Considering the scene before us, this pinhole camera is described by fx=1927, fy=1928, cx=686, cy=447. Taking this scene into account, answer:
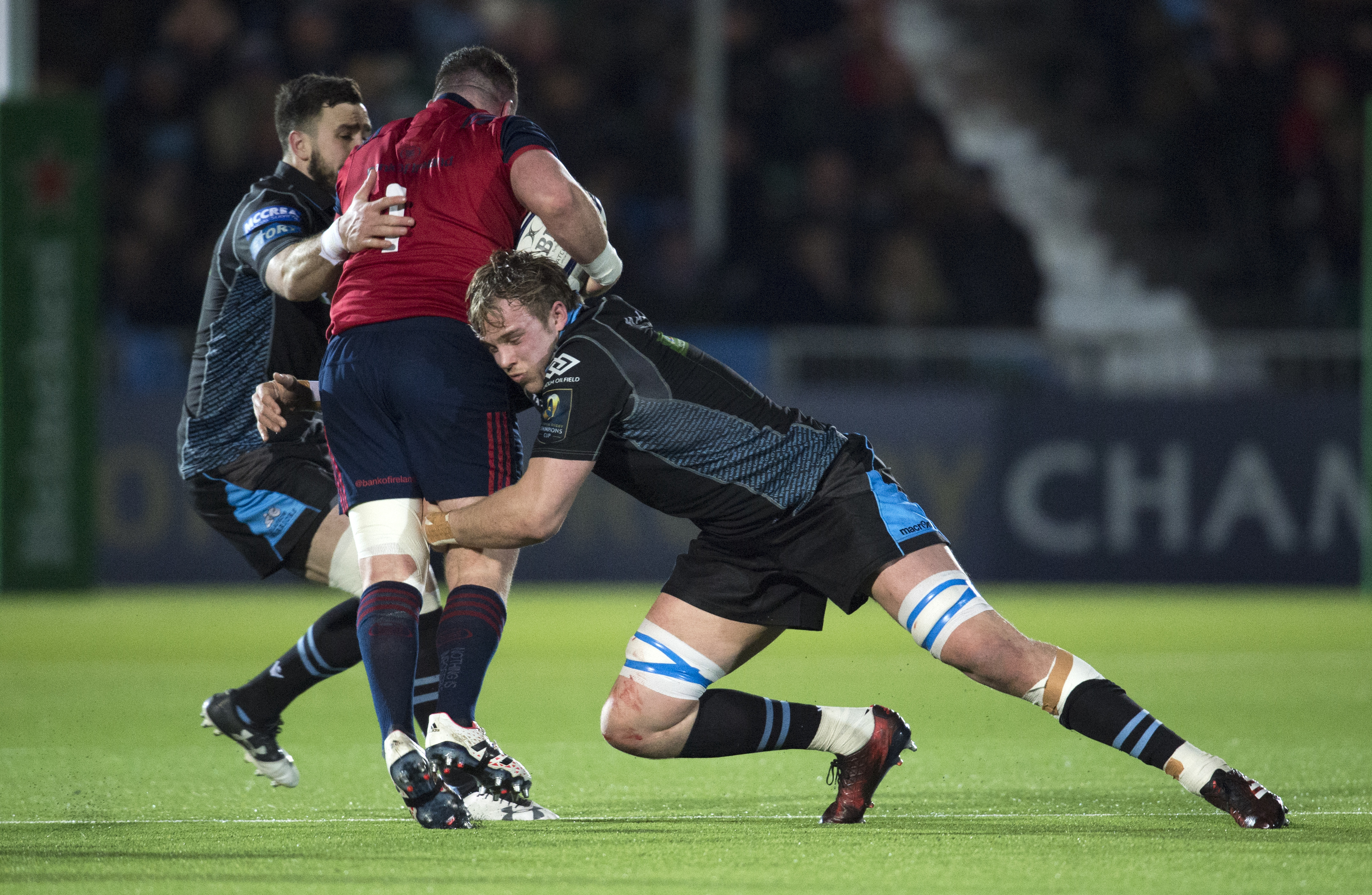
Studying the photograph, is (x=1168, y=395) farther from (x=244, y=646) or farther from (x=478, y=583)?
(x=478, y=583)

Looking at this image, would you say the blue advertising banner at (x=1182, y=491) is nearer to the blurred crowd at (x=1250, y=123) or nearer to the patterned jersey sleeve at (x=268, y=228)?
the blurred crowd at (x=1250, y=123)

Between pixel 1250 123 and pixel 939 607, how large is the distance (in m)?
12.8

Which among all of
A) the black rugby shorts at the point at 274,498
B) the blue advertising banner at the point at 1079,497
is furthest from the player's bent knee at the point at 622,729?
the blue advertising banner at the point at 1079,497

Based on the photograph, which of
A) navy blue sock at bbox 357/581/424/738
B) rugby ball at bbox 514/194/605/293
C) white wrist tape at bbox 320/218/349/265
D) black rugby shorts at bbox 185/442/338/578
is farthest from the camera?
black rugby shorts at bbox 185/442/338/578

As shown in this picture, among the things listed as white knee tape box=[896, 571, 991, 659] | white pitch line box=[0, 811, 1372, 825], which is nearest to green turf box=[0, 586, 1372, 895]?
white pitch line box=[0, 811, 1372, 825]

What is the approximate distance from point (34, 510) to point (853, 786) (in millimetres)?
9125

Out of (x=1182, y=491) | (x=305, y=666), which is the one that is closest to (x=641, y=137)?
(x=1182, y=491)

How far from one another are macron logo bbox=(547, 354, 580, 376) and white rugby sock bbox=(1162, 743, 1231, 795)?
1.72m

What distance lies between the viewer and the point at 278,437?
230 inches

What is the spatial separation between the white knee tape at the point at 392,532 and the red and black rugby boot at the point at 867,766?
3.94 feet

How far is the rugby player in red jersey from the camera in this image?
4812 mm

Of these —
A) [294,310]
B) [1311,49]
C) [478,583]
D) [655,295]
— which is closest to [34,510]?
[655,295]

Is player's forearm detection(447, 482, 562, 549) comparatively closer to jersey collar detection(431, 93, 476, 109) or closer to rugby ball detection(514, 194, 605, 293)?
rugby ball detection(514, 194, 605, 293)

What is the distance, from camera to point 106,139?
15086mm
